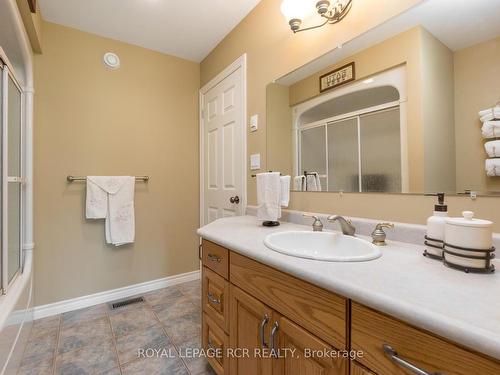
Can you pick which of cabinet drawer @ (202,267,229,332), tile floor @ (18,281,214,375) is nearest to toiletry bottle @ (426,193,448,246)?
cabinet drawer @ (202,267,229,332)

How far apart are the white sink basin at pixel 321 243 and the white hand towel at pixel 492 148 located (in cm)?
47

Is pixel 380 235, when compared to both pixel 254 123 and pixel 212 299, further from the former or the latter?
pixel 254 123

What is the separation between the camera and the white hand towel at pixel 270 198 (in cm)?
131

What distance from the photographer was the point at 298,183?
1448 mm

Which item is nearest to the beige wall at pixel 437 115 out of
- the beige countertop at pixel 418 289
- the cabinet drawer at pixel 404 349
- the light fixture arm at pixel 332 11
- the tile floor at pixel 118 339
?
the beige countertop at pixel 418 289

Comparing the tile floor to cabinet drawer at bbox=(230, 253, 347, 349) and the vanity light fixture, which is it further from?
the vanity light fixture

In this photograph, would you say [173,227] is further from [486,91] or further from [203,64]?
[486,91]

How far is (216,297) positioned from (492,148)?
119 cm

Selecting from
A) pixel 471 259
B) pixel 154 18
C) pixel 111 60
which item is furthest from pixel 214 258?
pixel 111 60

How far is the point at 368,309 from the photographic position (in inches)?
21.5

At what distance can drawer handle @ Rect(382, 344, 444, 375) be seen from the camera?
46 centimetres

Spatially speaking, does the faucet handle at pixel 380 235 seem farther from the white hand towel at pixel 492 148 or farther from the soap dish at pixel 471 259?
the white hand towel at pixel 492 148

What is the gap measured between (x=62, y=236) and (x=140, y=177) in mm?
735

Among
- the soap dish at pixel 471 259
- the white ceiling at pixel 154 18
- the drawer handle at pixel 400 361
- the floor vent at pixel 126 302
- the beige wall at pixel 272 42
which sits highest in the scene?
the white ceiling at pixel 154 18
